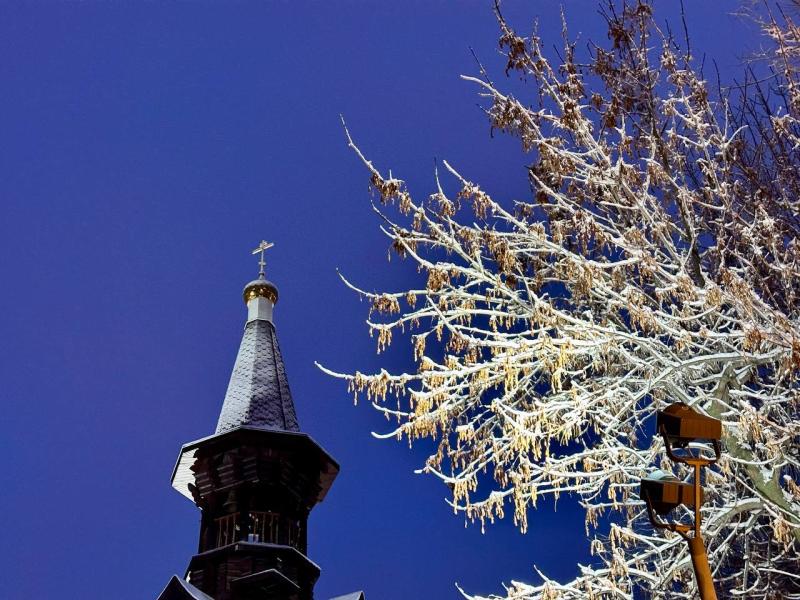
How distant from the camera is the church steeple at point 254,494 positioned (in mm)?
20875

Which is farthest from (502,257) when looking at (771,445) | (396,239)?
(771,445)

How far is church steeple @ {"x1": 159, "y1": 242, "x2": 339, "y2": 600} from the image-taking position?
20875 millimetres

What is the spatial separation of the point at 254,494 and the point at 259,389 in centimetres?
365

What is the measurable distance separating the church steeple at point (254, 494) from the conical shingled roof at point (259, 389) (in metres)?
0.04

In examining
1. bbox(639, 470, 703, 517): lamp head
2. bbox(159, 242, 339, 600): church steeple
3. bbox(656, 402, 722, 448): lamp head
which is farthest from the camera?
bbox(159, 242, 339, 600): church steeple

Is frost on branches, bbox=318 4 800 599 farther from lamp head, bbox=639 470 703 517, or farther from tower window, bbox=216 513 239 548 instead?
tower window, bbox=216 513 239 548

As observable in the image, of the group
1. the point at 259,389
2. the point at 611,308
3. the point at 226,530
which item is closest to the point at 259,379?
the point at 259,389

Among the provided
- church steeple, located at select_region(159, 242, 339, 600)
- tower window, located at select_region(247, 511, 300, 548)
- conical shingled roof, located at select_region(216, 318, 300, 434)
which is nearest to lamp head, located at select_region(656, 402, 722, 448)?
church steeple, located at select_region(159, 242, 339, 600)

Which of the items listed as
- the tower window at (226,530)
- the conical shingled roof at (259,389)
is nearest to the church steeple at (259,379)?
the conical shingled roof at (259,389)

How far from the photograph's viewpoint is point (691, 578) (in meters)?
11.1

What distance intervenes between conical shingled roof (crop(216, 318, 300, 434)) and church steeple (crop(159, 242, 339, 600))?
0.12 ft

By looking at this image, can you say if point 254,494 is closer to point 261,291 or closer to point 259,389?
point 259,389

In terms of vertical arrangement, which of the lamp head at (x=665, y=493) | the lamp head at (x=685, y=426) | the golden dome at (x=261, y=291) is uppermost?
the golden dome at (x=261, y=291)

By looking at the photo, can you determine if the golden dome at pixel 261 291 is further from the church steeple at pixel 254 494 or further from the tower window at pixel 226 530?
the tower window at pixel 226 530
